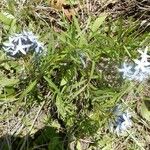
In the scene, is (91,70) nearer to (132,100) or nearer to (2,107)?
(132,100)

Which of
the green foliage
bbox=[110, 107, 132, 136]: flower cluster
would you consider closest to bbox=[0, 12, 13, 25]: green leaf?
the green foliage

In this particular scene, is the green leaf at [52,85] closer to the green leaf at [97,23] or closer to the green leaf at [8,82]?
the green leaf at [8,82]

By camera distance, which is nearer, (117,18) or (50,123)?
(50,123)

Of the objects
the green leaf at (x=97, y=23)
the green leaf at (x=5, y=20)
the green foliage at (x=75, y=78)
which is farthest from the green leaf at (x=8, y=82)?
the green leaf at (x=97, y=23)

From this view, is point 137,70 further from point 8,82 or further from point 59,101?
point 8,82

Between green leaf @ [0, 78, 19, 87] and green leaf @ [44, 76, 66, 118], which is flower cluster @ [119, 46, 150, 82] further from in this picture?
green leaf @ [0, 78, 19, 87]

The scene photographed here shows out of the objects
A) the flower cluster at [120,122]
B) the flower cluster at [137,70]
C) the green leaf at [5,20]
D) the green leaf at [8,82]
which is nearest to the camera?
the flower cluster at [137,70]

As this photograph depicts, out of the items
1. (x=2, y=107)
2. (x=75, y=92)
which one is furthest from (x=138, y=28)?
(x=2, y=107)

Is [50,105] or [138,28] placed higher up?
[138,28]
